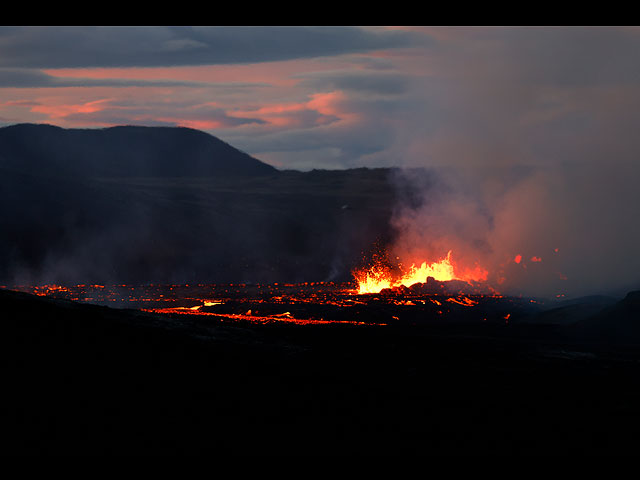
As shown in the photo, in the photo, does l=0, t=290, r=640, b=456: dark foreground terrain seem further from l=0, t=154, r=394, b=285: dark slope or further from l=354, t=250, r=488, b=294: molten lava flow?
l=0, t=154, r=394, b=285: dark slope

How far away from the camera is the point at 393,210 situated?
192m

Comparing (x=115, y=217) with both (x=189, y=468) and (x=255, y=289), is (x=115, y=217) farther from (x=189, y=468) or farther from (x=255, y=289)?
(x=189, y=468)

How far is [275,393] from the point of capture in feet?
96.3

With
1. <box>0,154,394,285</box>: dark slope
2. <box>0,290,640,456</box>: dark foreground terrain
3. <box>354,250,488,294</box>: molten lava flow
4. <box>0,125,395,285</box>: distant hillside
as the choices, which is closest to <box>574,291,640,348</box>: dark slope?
<box>0,290,640,456</box>: dark foreground terrain

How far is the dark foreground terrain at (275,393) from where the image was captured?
22.6 meters

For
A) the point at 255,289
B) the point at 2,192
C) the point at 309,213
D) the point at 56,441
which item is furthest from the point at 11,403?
the point at 309,213

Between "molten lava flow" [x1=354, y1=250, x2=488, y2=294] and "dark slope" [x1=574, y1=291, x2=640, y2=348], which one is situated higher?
"molten lava flow" [x1=354, y1=250, x2=488, y2=294]

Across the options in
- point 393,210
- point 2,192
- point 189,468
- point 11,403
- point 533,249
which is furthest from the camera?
point 393,210

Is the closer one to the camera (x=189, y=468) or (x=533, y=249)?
(x=189, y=468)

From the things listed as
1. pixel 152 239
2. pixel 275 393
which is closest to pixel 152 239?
pixel 152 239

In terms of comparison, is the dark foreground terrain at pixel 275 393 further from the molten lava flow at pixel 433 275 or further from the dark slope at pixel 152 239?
the dark slope at pixel 152 239

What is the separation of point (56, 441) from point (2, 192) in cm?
12313

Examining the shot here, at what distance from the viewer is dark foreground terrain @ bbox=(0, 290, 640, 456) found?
22.6 m

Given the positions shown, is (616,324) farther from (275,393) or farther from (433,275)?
(433,275)
